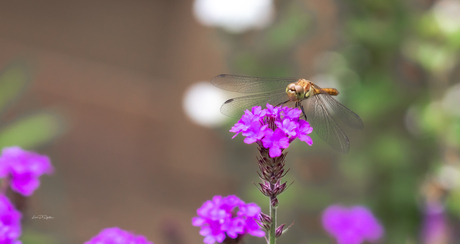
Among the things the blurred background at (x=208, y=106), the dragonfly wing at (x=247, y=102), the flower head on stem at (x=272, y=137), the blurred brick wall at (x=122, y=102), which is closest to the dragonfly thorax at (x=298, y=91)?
the dragonfly wing at (x=247, y=102)

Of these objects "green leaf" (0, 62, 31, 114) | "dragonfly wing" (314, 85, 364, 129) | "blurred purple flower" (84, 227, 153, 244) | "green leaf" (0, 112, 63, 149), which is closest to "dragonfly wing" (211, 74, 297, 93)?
"dragonfly wing" (314, 85, 364, 129)

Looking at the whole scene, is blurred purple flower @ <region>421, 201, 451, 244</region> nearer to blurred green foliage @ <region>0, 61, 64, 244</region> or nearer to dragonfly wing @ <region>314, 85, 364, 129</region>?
dragonfly wing @ <region>314, 85, 364, 129</region>

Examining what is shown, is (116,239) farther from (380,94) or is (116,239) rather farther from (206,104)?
(380,94)

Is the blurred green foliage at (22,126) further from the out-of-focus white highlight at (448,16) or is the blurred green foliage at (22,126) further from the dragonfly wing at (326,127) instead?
the out-of-focus white highlight at (448,16)

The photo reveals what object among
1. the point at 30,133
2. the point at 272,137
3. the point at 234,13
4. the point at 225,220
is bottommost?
the point at 225,220

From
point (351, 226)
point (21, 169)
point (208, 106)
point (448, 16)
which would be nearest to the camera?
point (21, 169)

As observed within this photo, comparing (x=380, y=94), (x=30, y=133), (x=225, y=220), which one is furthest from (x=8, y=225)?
(x=380, y=94)
